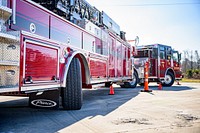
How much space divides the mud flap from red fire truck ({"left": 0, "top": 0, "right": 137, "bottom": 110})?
0.54ft

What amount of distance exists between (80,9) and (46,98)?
2380mm

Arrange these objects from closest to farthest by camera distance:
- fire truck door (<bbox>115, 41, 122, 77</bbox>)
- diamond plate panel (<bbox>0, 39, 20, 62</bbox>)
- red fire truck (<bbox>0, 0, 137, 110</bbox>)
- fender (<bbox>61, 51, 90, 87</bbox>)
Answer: diamond plate panel (<bbox>0, 39, 20, 62</bbox>) < red fire truck (<bbox>0, 0, 137, 110</bbox>) < fender (<bbox>61, 51, 90, 87</bbox>) < fire truck door (<bbox>115, 41, 122, 77</bbox>)

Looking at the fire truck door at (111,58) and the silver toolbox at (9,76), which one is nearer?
the silver toolbox at (9,76)

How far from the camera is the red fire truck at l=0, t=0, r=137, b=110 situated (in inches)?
106

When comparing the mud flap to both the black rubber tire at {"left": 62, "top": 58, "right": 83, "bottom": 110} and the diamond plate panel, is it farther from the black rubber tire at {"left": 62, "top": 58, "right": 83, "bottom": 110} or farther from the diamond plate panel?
the diamond plate panel

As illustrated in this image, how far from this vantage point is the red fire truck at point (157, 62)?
43.9ft

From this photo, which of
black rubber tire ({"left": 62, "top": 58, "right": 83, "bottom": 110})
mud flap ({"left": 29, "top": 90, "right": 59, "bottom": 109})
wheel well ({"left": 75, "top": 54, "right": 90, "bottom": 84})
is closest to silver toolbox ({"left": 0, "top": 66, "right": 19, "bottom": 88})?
mud flap ({"left": 29, "top": 90, "right": 59, "bottom": 109})

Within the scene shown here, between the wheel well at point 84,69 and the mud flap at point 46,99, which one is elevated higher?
the wheel well at point 84,69

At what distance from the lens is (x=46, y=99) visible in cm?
431

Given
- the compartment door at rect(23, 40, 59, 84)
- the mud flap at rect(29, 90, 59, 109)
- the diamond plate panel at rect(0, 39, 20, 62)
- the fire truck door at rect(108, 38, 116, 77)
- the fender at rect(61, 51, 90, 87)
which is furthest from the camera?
the fire truck door at rect(108, 38, 116, 77)

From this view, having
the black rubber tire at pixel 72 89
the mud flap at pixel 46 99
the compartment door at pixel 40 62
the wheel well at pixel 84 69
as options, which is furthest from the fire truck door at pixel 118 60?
the compartment door at pixel 40 62

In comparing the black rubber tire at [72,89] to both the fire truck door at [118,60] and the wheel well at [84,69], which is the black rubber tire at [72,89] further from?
the fire truck door at [118,60]

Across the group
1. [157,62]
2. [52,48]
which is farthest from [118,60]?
[157,62]

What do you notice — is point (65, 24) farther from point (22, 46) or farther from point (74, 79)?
point (22, 46)
